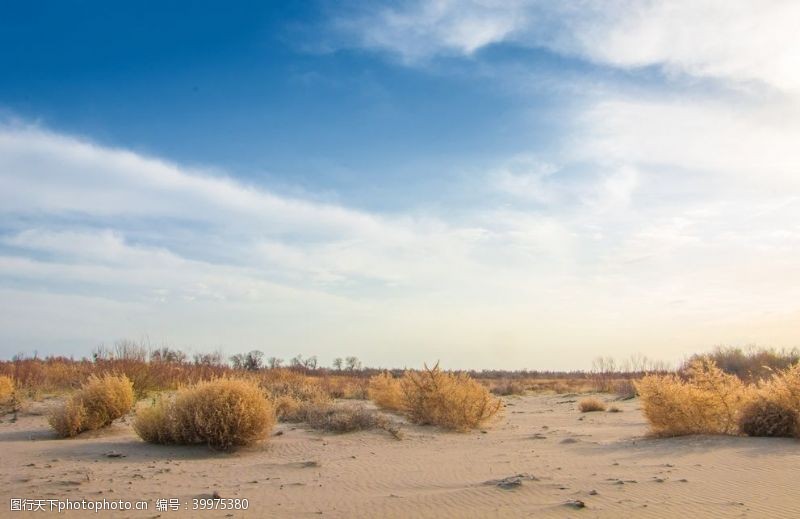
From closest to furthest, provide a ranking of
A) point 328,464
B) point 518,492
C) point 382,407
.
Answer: point 518,492, point 328,464, point 382,407

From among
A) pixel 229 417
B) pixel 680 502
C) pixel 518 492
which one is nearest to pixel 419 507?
pixel 518 492

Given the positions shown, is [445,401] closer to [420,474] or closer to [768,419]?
Answer: [420,474]

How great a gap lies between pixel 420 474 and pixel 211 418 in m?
3.96

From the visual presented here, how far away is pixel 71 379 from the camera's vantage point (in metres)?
21.0

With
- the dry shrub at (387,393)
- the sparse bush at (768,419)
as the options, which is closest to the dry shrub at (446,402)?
the dry shrub at (387,393)

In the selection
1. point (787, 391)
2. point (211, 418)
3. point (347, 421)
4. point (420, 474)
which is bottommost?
point (420, 474)

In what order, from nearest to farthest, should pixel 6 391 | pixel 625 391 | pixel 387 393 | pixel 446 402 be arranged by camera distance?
pixel 446 402
pixel 6 391
pixel 387 393
pixel 625 391

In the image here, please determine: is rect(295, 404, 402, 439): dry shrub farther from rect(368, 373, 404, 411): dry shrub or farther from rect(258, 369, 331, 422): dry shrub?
rect(368, 373, 404, 411): dry shrub

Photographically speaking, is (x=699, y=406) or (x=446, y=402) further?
(x=446, y=402)

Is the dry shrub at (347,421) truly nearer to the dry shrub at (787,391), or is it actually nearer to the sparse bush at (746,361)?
the dry shrub at (787,391)

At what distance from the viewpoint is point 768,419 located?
40.2 feet

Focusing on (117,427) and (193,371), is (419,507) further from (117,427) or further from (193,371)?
(193,371)

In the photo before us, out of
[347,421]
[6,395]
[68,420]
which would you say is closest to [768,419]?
[347,421]

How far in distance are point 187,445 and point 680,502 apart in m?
8.09
